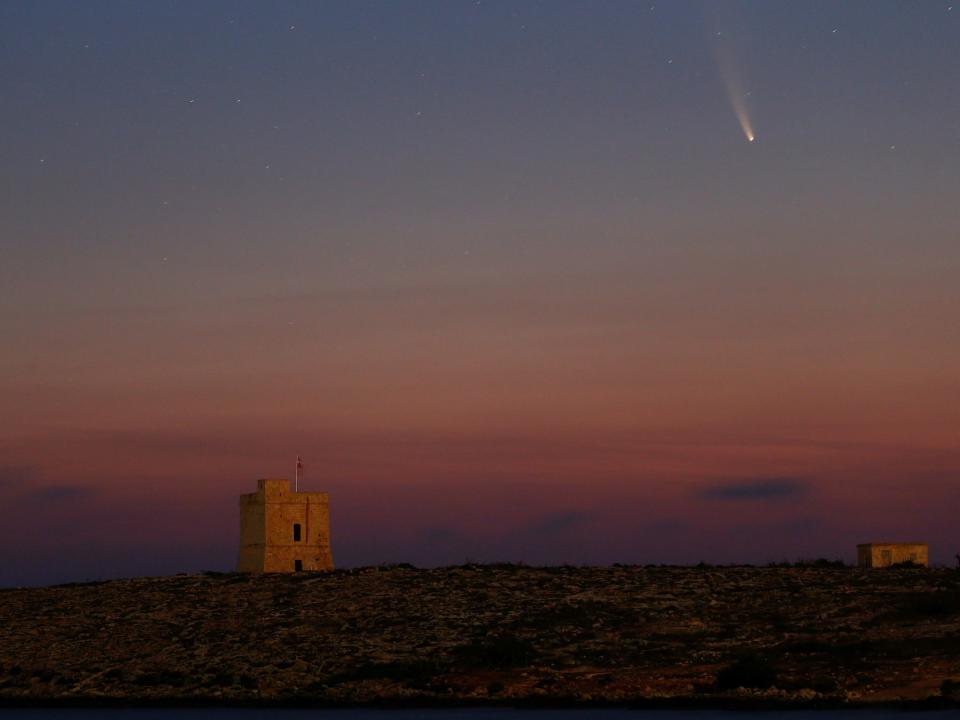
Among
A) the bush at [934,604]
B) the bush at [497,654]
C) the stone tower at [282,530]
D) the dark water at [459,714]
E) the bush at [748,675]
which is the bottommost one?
the dark water at [459,714]

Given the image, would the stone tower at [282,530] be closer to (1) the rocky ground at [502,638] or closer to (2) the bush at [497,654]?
(1) the rocky ground at [502,638]

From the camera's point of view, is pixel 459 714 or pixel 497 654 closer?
pixel 459 714

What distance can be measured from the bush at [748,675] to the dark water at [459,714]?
183 centimetres

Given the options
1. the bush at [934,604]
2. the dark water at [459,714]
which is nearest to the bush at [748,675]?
the dark water at [459,714]

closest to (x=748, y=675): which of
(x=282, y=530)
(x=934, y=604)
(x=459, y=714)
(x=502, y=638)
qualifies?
(x=459, y=714)

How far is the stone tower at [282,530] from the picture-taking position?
73.8 meters

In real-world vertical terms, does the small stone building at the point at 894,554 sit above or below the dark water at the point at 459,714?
above

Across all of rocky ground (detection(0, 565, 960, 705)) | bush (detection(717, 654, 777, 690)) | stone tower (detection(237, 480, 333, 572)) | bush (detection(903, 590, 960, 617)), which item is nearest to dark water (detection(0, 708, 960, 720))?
rocky ground (detection(0, 565, 960, 705))

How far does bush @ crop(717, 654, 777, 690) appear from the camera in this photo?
1762 inches

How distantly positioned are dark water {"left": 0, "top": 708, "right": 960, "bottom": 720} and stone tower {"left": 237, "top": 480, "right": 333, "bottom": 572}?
23529mm

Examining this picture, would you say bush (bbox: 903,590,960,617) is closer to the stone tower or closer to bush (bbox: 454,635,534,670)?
bush (bbox: 454,635,534,670)

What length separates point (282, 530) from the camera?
74125mm

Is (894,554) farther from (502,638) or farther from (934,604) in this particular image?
Result: (502,638)

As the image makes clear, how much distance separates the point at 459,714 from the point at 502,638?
28.8 feet
